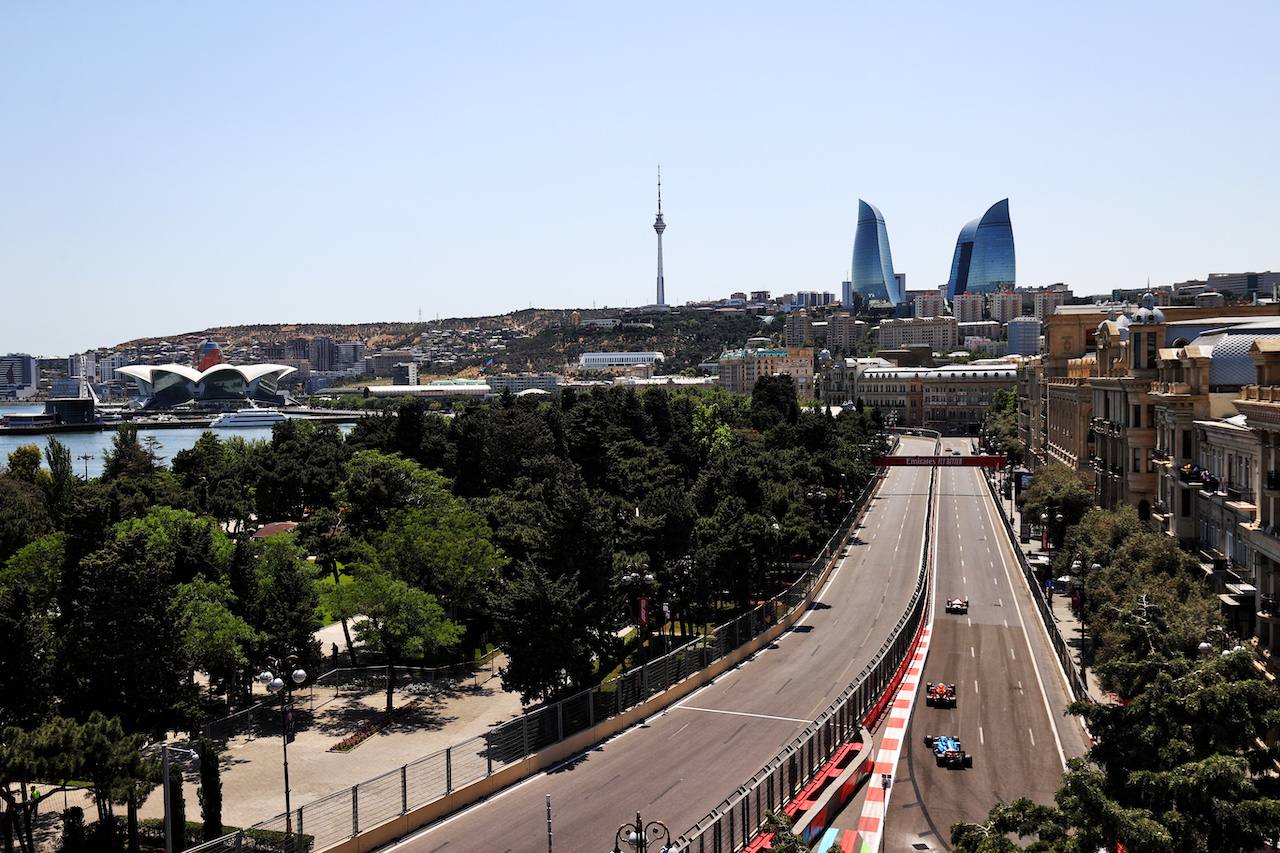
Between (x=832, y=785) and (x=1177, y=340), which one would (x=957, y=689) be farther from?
(x=1177, y=340)

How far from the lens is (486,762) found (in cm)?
2580

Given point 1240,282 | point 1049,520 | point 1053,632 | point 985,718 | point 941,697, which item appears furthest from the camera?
point 1240,282

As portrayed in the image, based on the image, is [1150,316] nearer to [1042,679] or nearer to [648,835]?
[1042,679]

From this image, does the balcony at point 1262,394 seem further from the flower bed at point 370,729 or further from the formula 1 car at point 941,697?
the flower bed at point 370,729

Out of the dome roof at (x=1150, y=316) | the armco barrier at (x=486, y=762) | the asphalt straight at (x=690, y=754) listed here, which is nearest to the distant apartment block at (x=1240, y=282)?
the dome roof at (x=1150, y=316)

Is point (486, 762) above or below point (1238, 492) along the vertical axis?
below

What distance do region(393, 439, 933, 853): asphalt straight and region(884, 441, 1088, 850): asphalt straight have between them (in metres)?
3.40

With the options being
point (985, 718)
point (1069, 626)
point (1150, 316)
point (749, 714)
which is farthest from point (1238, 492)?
point (749, 714)

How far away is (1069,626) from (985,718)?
643 inches

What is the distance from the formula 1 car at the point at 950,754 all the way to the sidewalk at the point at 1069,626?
6668 millimetres

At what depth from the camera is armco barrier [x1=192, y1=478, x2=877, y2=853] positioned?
72.1 ft

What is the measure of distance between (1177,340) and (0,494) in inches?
2789

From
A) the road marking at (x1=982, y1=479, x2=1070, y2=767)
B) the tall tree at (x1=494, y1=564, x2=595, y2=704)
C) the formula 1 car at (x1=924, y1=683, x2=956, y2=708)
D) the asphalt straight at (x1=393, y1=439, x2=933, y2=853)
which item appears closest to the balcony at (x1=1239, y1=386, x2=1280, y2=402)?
the road marking at (x1=982, y1=479, x2=1070, y2=767)

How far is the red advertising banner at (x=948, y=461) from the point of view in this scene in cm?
9620
